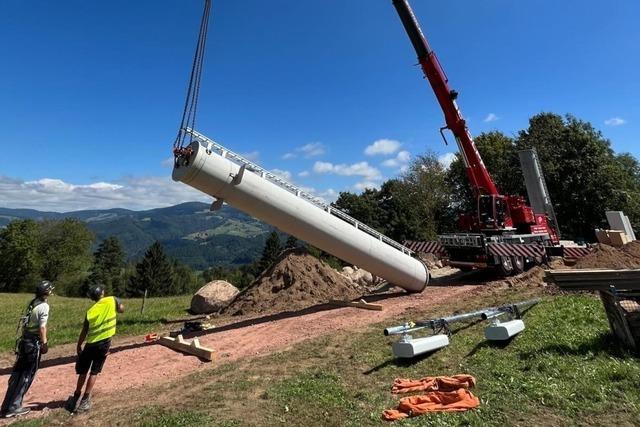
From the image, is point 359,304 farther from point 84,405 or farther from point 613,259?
point 613,259

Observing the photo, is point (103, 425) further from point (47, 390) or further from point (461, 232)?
point (461, 232)

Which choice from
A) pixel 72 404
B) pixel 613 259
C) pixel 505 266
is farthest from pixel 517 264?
pixel 72 404

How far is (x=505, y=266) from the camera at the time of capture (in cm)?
1764

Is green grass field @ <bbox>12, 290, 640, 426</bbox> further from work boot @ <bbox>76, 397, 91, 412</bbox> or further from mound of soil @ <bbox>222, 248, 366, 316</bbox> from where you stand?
mound of soil @ <bbox>222, 248, 366, 316</bbox>

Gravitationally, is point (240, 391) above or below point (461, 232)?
below

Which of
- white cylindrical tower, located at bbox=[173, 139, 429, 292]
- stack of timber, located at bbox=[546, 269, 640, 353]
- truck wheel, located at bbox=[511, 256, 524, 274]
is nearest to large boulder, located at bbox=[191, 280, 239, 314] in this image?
white cylindrical tower, located at bbox=[173, 139, 429, 292]

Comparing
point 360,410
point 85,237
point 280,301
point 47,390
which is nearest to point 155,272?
point 85,237

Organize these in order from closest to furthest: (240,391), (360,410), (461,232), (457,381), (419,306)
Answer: (360,410) < (457,381) < (240,391) < (419,306) < (461,232)

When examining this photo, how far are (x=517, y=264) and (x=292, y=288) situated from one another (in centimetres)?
1014

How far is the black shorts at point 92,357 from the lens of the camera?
704 cm

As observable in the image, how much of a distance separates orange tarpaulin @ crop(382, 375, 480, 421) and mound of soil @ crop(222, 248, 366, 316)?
30.3 feet

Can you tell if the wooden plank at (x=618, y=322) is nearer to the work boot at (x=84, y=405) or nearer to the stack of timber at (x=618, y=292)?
the stack of timber at (x=618, y=292)

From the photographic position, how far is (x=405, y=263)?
16328mm

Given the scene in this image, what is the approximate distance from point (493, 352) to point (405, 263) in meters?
8.47
